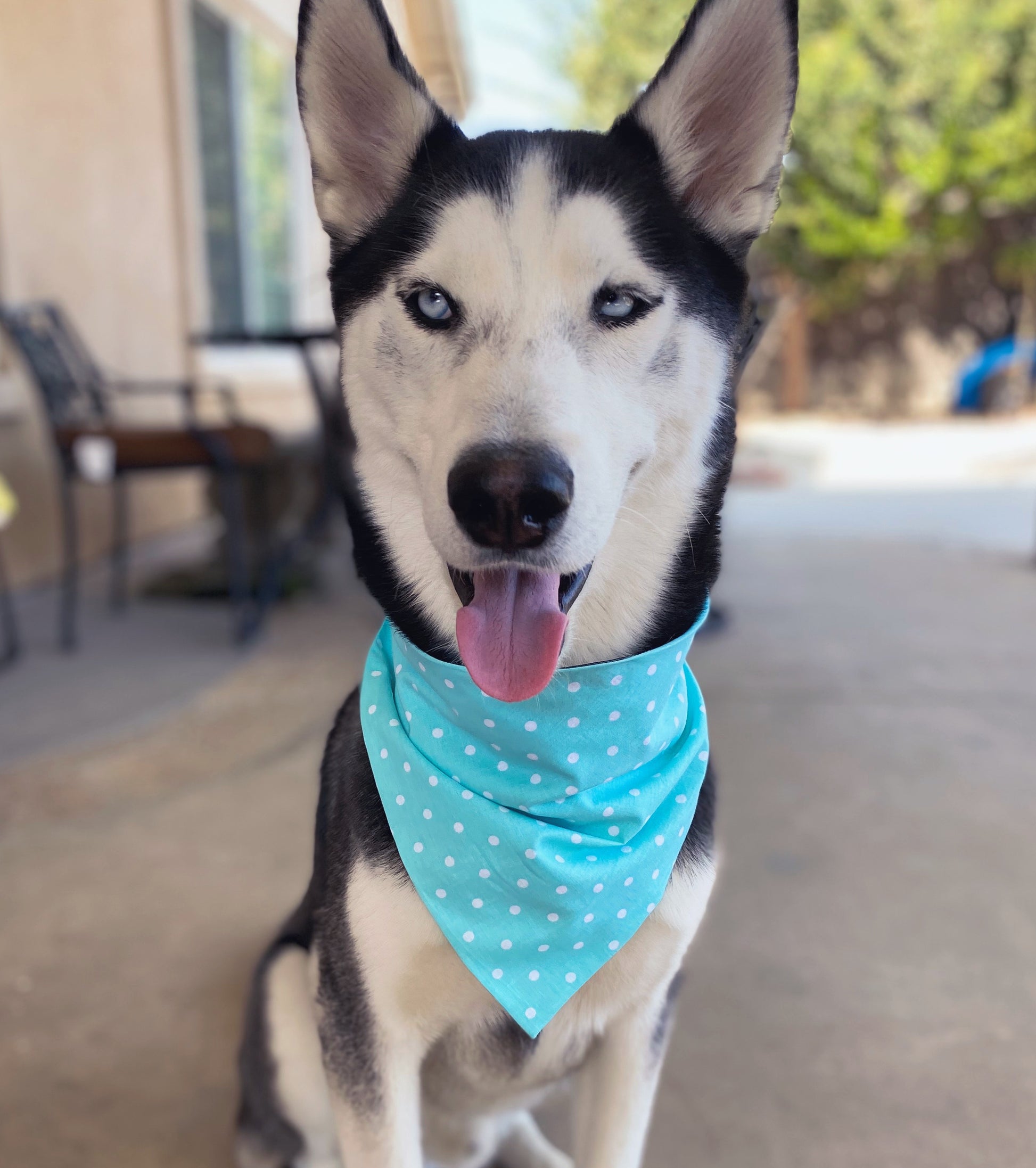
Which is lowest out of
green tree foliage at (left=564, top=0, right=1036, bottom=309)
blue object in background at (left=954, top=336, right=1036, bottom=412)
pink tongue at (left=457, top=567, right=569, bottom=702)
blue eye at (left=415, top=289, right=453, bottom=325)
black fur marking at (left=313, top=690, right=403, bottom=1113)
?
blue object in background at (left=954, top=336, right=1036, bottom=412)

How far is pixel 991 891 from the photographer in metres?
2.23

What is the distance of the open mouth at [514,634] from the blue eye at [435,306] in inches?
10.8

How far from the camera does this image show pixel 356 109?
111 cm

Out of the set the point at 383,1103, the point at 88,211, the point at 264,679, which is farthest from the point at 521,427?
the point at 88,211

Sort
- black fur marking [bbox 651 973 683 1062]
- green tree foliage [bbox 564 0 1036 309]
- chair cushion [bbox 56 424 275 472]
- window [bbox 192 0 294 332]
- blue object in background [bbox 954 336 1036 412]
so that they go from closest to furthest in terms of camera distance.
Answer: black fur marking [bbox 651 973 683 1062] → chair cushion [bbox 56 424 275 472] → window [bbox 192 0 294 332] → green tree foliage [bbox 564 0 1036 309] → blue object in background [bbox 954 336 1036 412]

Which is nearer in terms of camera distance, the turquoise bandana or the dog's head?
the dog's head

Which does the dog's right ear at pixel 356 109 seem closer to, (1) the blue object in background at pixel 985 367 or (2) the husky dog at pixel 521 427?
(2) the husky dog at pixel 521 427

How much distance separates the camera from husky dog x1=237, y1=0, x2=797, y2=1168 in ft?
3.18

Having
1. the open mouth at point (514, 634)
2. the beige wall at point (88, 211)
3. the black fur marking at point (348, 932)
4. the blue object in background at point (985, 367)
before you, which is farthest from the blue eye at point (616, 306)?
the blue object in background at point (985, 367)

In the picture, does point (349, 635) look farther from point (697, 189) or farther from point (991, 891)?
point (697, 189)

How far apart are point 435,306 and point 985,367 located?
498 inches

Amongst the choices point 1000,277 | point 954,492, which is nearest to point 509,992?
point 954,492

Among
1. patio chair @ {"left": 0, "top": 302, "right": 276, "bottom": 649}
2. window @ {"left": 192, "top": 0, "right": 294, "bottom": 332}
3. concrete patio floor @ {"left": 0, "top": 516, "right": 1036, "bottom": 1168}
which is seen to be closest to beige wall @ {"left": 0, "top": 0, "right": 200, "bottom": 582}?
patio chair @ {"left": 0, "top": 302, "right": 276, "bottom": 649}

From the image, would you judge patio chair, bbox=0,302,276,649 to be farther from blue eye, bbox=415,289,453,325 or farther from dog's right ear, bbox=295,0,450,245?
blue eye, bbox=415,289,453,325
